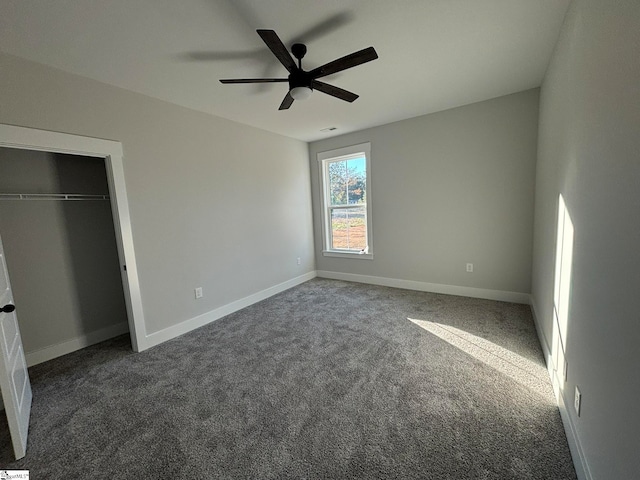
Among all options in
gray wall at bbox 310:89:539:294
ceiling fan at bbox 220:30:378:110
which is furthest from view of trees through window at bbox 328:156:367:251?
ceiling fan at bbox 220:30:378:110

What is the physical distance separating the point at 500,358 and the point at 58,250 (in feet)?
14.2

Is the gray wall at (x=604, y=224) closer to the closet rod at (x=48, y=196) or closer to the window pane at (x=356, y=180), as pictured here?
the window pane at (x=356, y=180)

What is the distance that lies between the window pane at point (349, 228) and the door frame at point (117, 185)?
3180 millimetres

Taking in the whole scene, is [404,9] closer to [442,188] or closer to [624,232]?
[624,232]

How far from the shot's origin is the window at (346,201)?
4508mm

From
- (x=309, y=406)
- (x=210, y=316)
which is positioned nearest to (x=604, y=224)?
(x=309, y=406)

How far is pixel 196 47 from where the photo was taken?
6.50 ft

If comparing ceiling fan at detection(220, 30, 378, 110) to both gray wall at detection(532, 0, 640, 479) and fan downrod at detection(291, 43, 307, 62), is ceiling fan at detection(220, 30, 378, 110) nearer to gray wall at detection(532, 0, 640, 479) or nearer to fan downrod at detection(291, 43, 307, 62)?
fan downrod at detection(291, 43, 307, 62)

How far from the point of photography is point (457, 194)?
3.67 metres

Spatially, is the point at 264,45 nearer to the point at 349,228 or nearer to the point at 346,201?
the point at 346,201

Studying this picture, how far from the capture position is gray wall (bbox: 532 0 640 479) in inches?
34.9

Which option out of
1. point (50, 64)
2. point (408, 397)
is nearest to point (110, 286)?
point (50, 64)

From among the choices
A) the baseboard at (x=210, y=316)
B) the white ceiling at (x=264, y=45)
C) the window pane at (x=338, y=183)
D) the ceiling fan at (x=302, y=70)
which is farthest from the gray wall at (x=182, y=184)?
the ceiling fan at (x=302, y=70)

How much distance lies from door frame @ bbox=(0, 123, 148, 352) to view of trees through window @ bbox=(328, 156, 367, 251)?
3188 millimetres
